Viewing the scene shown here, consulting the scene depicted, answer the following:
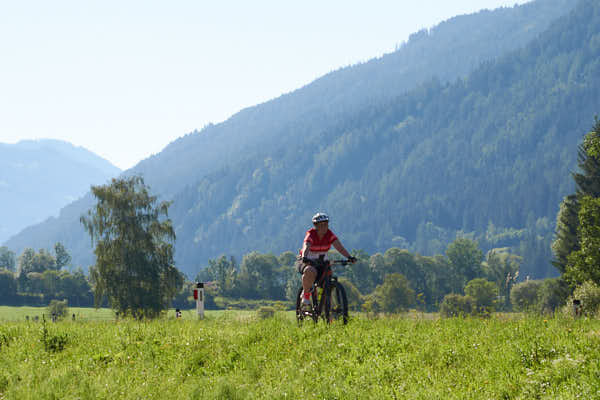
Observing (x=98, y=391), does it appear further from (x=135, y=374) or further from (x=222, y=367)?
(x=222, y=367)

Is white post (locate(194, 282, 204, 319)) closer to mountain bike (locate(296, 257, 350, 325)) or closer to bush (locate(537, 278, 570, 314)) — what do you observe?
mountain bike (locate(296, 257, 350, 325))

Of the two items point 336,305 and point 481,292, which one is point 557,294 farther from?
point 336,305

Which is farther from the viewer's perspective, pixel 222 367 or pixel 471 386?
pixel 222 367

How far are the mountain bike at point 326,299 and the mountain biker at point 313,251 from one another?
9cm

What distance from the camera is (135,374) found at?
8539mm

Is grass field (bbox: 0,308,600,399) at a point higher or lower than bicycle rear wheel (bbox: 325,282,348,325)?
lower

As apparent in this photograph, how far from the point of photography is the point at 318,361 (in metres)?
8.29

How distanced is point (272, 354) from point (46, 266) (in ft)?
491

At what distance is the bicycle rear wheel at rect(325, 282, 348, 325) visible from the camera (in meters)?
10.5

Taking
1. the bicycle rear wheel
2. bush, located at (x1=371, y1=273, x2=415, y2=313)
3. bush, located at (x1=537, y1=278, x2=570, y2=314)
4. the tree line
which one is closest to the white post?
the bicycle rear wheel

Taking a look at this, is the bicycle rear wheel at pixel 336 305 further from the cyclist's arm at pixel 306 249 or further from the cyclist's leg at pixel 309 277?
the cyclist's arm at pixel 306 249

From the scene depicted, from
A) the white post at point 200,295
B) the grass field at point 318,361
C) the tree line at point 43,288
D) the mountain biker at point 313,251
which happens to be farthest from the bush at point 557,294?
the tree line at point 43,288

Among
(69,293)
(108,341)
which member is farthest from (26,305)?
(108,341)

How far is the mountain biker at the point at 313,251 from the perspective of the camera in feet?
34.6
